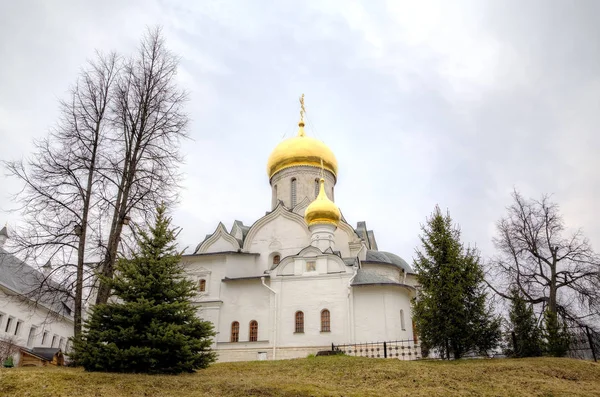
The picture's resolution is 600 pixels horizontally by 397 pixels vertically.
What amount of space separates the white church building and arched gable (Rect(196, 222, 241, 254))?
52 millimetres

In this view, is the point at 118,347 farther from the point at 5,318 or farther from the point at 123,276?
the point at 5,318

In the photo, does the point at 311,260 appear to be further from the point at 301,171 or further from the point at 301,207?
the point at 301,171

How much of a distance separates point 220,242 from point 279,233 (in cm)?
316

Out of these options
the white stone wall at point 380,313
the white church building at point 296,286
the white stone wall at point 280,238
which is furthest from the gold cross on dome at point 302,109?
the white stone wall at point 380,313

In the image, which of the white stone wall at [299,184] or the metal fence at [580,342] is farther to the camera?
the white stone wall at [299,184]

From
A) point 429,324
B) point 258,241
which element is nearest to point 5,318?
point 258,241

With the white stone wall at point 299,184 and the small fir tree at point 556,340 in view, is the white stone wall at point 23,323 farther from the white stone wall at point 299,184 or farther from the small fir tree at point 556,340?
the small fir tree at point 556,340

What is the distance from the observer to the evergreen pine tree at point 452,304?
15.1m

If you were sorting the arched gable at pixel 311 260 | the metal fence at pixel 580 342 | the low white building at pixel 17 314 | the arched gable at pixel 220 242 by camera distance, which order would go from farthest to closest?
the arched gable at pixel 220 242
the low white building at pixel 17 314
the arched gable at pixel 311 260
the metal fence at pixel 580 342

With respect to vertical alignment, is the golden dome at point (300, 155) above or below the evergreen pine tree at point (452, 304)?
above

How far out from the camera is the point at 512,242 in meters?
19.8

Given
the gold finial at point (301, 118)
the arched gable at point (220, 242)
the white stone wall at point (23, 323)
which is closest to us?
the white stone wall at point (23, 323)

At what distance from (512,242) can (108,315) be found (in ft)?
52.2

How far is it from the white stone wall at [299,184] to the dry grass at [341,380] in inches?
569
